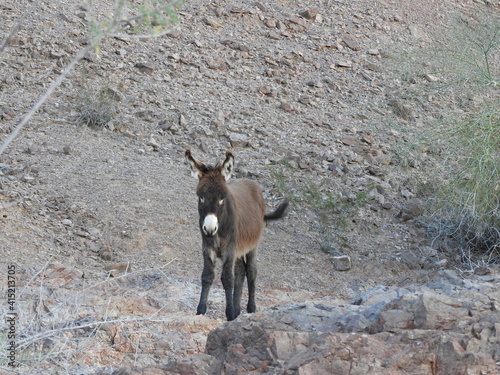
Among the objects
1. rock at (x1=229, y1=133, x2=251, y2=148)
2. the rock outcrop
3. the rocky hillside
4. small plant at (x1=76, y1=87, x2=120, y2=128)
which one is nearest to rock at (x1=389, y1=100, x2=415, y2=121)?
the rocky hillside

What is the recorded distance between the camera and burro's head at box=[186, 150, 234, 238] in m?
6.90

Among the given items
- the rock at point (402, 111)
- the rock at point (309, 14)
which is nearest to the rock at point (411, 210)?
the rock at point (402, 111)

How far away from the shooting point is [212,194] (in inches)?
278

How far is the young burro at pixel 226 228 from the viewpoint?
708 centimetres

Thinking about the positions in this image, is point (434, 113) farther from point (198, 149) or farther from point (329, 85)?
point (198, 149)

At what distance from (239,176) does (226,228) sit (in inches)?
187

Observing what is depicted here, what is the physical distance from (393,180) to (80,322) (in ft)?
27.5

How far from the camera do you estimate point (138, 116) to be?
13.0m

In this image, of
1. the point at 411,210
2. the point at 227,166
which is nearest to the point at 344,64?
the point at 411,210

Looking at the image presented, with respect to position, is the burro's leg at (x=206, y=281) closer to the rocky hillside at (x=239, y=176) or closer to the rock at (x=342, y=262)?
the rocky hillside at (x=239, y=176)

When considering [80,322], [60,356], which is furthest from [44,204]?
[60,356]

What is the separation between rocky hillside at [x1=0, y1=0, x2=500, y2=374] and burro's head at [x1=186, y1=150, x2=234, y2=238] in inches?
26.4

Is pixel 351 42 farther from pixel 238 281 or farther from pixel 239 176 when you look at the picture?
pixel 238 281

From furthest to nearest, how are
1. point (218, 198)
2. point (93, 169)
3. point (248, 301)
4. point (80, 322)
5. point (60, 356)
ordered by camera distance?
point (93, 169) → point (248, 301) → point (218, 198) → point (80, 322) → point (60, 356)
